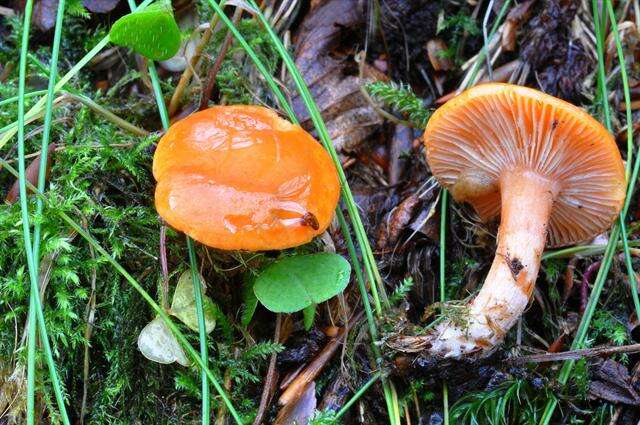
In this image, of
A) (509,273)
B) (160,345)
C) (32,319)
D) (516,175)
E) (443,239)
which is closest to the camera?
(32,319)

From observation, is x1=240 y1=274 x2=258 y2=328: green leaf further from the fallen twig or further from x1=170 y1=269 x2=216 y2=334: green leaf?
the fallen twig

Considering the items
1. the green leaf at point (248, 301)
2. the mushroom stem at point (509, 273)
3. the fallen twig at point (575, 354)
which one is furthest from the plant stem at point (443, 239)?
the green leaf at point (248, 301)

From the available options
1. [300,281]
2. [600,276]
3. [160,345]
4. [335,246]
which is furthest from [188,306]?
[600,276]

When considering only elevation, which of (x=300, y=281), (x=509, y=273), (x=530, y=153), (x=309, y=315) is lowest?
(x=309, y=315)

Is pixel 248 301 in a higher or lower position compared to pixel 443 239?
lower

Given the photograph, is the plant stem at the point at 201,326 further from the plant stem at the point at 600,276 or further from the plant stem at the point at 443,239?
the plant stem at the point at 600,276

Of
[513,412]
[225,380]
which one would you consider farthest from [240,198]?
[513,412]

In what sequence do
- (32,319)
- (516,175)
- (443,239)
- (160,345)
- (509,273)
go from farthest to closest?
(443,239) → (516,175) → (509,273) → (160,345) → (32,319)

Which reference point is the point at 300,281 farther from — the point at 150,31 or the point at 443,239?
the point at 150,31
